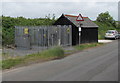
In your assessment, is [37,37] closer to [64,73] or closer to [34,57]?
[34,57]

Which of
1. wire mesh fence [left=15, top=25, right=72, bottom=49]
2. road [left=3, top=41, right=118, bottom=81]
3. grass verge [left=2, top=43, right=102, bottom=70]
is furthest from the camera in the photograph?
wire mesh fence [left=15, top=25, right=72, bottom=49]

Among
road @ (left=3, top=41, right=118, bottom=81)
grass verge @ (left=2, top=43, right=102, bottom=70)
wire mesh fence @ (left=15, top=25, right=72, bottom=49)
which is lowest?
road @ (left=3, top=41, right=118, bottom=81)

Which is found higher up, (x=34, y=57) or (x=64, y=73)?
(x=34, y=57)

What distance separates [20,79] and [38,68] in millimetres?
2056

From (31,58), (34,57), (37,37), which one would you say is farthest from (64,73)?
(37,37)

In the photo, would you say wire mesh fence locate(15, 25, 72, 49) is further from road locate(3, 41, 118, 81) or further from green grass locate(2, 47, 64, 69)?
road locate(3, 41, 118, 81)

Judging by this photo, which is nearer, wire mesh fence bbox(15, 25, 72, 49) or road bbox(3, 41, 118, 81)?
road bbox(3, 41, 118, 81)

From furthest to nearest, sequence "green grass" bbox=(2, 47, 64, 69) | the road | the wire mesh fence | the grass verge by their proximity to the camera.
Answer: the wire mesh fence
"green grass" bbox=(2, 47, 64, 69)
the grass verge
the road

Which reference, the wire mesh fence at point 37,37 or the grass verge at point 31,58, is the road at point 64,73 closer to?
the grass verge at point 31,58

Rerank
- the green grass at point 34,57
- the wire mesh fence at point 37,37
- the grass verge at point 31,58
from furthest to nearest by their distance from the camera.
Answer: the wire mesh fence at point 37,37, the green grass at point 34,57, the grass verge at point 31,58

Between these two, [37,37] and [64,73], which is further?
[37,37]

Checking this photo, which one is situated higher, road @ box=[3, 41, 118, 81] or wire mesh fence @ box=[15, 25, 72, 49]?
wire mesh fence @ box=[15, 25, 72, 49]

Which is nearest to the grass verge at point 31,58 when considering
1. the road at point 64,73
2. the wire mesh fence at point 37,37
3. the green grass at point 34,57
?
the green grass at point 34,57

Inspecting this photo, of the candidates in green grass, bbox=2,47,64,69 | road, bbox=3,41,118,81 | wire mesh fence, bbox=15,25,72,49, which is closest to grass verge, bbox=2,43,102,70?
green grass, bbox=2,47,64,69
